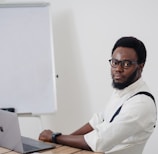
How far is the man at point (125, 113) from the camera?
57.2 inches

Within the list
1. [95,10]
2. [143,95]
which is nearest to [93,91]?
[95,10]

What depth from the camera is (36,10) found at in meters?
2.55

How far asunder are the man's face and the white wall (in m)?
0.66

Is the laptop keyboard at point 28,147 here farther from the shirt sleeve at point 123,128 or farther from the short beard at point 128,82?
the short beard at point 128,82

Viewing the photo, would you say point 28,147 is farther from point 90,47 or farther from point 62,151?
point 90,47

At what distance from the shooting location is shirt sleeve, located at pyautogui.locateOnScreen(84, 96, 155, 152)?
57.0 inches

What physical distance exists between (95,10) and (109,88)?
0.70m

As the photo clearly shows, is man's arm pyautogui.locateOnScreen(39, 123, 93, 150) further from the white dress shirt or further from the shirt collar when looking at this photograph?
the shirt collar

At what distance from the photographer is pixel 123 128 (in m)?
1.45

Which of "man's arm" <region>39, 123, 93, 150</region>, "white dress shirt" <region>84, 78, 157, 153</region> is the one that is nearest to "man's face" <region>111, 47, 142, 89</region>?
"white dress shirt" <region>84, 78, 157, 153</region>

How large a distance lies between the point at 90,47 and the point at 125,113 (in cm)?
124

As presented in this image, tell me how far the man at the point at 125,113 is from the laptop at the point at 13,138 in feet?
0.38

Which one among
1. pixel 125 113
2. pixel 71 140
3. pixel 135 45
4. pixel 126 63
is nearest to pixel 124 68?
pixel 126 63

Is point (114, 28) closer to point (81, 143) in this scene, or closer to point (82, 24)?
point (82, 24)
